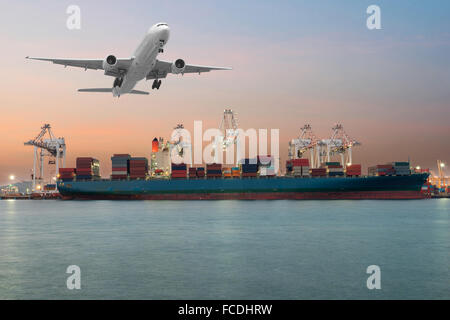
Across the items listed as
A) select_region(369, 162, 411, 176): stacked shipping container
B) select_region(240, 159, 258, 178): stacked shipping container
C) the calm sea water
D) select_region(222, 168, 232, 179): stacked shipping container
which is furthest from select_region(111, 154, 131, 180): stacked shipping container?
the calm sea water

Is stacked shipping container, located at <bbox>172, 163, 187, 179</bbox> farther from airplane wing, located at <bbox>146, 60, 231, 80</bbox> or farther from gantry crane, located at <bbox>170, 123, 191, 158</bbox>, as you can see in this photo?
airplane wing, located at <bbox>146, 60, 231, 80</bbox>

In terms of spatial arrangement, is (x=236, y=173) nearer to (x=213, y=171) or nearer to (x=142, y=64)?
(x=213, y=171)

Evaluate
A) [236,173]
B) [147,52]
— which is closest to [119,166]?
[236,173]

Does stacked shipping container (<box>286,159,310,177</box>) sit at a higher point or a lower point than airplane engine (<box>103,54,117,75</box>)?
lower

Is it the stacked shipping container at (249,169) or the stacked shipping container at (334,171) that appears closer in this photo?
the stacked shipping container at (334,171)

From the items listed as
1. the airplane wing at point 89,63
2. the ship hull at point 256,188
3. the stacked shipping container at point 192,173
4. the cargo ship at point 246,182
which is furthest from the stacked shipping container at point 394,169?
the airplane wing at point 89,63

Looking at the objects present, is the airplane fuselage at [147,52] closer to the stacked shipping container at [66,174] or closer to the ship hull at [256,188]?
the ship hull at [256,188]

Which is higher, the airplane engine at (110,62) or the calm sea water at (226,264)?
the airplane engine at (110,62)

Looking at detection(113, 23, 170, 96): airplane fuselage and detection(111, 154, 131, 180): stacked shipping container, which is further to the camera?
detection(111, 154, 131, 180): stacked shipping container
